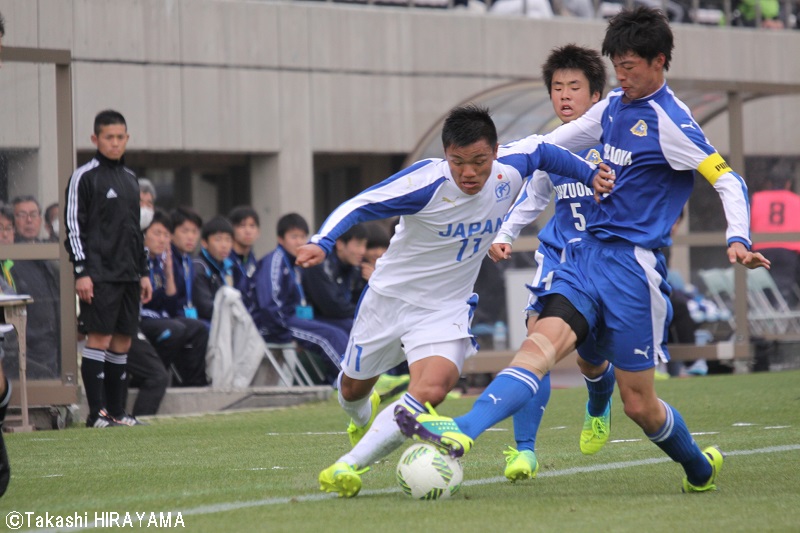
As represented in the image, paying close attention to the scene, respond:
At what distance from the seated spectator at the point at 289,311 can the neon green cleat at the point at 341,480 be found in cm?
709

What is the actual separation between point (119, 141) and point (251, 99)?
28.9 feet

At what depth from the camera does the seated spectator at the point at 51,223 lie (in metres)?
10.7

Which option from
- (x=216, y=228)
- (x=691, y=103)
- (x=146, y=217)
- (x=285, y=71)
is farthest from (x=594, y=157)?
(x=285, y=71)

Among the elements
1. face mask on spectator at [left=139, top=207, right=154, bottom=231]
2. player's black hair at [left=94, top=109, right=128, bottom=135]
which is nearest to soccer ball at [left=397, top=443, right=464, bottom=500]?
player's black hair at [left=94, top=109, right=128, bottom=135]

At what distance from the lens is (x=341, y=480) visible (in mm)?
5234

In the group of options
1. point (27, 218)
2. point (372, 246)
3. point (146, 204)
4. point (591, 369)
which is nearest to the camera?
point (591, 369)

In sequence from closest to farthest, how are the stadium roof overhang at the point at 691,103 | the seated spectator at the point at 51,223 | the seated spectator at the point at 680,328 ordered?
the seated spectator at the point at 51,223 → the seated spectator at the point at 680,328 → the stadium roof overhang at the point at 691,103

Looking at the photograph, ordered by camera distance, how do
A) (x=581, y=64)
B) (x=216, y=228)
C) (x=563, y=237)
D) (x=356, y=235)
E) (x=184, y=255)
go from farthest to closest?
1. (x=356, y=235)
2. (x=216, y=228)
3. (x=184, y=255)
4. (x=581, y=64)
5. (x=563, y=237)

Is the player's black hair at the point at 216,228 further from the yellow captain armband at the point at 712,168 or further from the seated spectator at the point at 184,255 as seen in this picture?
the yellow captain armband at the point at 712,168

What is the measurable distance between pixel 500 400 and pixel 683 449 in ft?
3.16

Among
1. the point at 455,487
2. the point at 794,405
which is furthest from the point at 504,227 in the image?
the point at 794,405

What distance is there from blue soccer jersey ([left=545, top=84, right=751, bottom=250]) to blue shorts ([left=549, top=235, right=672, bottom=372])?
0.10 meters

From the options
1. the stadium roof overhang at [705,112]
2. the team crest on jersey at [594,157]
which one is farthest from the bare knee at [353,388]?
the stadium roof overhang at [705,112]

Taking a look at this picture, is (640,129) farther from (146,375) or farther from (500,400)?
(146,375)
